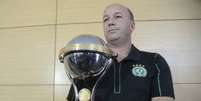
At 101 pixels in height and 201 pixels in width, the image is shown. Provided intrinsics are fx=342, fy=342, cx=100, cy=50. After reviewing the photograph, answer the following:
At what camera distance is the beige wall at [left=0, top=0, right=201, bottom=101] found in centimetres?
207

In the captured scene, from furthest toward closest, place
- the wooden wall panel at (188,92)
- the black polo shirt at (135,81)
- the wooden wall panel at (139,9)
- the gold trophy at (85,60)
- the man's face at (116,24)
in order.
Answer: the wooden wall panel at (139,9) → the wooden wall panel at (188,92) → the man's face at (116,24) → the black polo shirt at (135,81) → the gold trophy at (85,60)

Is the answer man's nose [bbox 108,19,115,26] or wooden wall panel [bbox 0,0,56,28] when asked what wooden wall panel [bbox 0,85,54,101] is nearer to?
wooden wall panel [bbox 0,0,56,28]

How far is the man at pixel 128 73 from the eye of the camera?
146cm

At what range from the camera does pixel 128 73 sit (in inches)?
59.9

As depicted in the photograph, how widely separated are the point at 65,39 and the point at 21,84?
1.34 ft

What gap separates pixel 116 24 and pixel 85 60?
616mm

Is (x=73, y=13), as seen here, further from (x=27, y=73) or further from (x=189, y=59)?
(x=189, y=59)

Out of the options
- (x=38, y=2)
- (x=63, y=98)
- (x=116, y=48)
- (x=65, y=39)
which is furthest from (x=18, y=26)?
(x=116, y=48)

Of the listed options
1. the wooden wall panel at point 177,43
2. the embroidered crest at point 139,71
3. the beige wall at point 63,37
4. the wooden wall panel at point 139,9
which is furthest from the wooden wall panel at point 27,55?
the embroidered crest at point 139,71

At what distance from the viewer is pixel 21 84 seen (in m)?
2.22

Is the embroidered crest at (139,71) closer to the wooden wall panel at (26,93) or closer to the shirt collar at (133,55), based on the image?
the shirt collar at (133,55)

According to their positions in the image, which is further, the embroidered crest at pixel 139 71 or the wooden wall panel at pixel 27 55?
the wooden wall panel at pixel 27 55

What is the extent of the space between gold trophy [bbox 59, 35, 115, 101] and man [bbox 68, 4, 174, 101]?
14.2 inches

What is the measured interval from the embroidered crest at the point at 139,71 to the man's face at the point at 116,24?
17 cm
